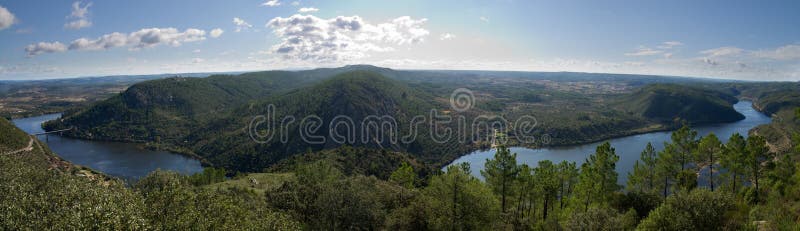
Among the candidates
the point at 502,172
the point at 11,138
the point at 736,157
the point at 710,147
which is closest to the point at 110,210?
the point at 502,172

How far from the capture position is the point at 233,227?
23391mm

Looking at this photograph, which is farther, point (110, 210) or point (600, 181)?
point (600, 181)

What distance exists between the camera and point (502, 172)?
145 feet

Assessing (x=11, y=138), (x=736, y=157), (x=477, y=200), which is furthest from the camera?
(x=11, y=138)

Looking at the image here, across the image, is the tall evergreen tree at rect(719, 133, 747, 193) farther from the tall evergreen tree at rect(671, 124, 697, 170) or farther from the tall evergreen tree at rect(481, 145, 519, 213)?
the tall evergreen tree at rect(481, 145, 519, 213)

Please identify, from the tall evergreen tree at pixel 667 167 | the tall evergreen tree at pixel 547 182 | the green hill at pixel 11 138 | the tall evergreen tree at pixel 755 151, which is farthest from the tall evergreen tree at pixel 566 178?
the green hill at pixel 11 138

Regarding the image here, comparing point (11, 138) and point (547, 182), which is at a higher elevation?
point (547, 182)

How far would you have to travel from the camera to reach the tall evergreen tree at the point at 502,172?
143 feet

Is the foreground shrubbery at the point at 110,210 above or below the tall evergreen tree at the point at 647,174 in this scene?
above

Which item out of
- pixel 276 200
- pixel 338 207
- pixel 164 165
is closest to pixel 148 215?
pixel 338 207

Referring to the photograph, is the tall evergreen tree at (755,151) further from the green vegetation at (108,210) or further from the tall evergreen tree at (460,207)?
the green vegetation at (108,210)

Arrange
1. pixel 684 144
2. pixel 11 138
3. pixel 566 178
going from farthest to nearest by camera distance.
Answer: pixel 11 138 → pixel 566 178 → pixel 684 144

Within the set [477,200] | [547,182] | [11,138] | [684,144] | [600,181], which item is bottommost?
[11,138]

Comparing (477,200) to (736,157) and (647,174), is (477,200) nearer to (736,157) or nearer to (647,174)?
(647,174)
